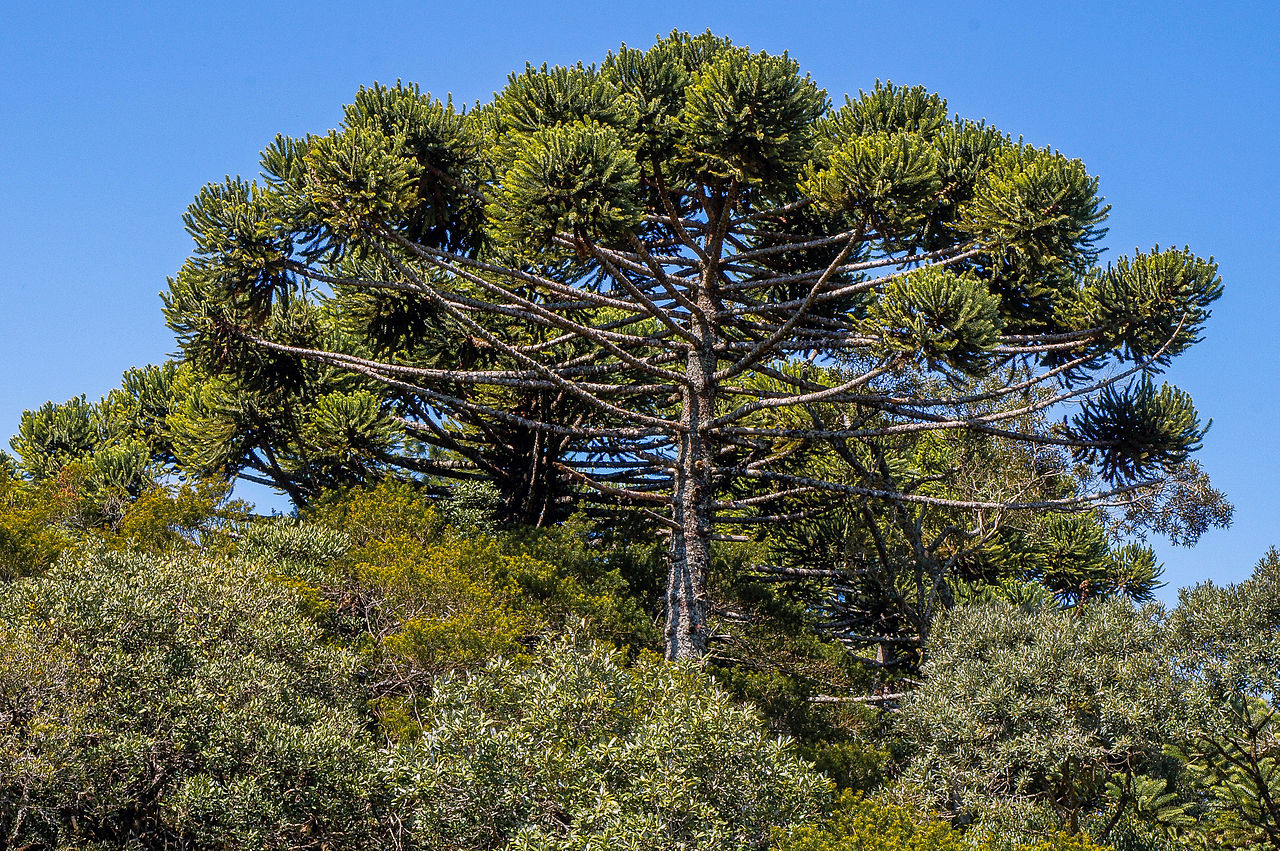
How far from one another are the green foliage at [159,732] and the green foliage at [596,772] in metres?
1.45

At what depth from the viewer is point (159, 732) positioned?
30.9ft

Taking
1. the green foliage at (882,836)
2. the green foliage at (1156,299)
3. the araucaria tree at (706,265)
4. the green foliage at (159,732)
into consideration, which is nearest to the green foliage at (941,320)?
the araucaria tree at (706,265)

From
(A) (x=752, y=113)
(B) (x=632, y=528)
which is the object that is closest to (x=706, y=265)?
(A) (x=752, y=113)

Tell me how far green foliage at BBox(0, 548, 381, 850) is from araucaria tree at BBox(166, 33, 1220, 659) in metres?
4.07

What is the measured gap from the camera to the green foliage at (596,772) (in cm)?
736

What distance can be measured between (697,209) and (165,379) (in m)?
11.8

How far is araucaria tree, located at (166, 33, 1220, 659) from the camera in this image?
440 inches

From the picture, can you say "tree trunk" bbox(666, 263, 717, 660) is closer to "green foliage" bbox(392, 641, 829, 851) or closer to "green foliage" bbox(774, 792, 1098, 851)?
"green foliage" bbox(392, 641, 829, 851)

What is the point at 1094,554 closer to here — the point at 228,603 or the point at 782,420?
the point at 782,420

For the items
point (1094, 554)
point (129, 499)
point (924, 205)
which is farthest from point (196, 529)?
point (1094, 554)

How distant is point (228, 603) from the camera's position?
1068cm

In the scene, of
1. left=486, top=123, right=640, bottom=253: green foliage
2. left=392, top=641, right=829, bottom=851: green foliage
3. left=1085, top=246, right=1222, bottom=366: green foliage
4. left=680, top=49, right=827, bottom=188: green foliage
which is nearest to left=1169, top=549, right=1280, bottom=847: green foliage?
left=1085, top=246, right=1222, bottom=366: green foliage

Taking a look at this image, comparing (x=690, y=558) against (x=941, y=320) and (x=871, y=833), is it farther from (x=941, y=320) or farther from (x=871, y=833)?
(x=871, y=833)

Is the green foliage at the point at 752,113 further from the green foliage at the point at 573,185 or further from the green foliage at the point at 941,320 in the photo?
the green foliage at the point at 941,320
